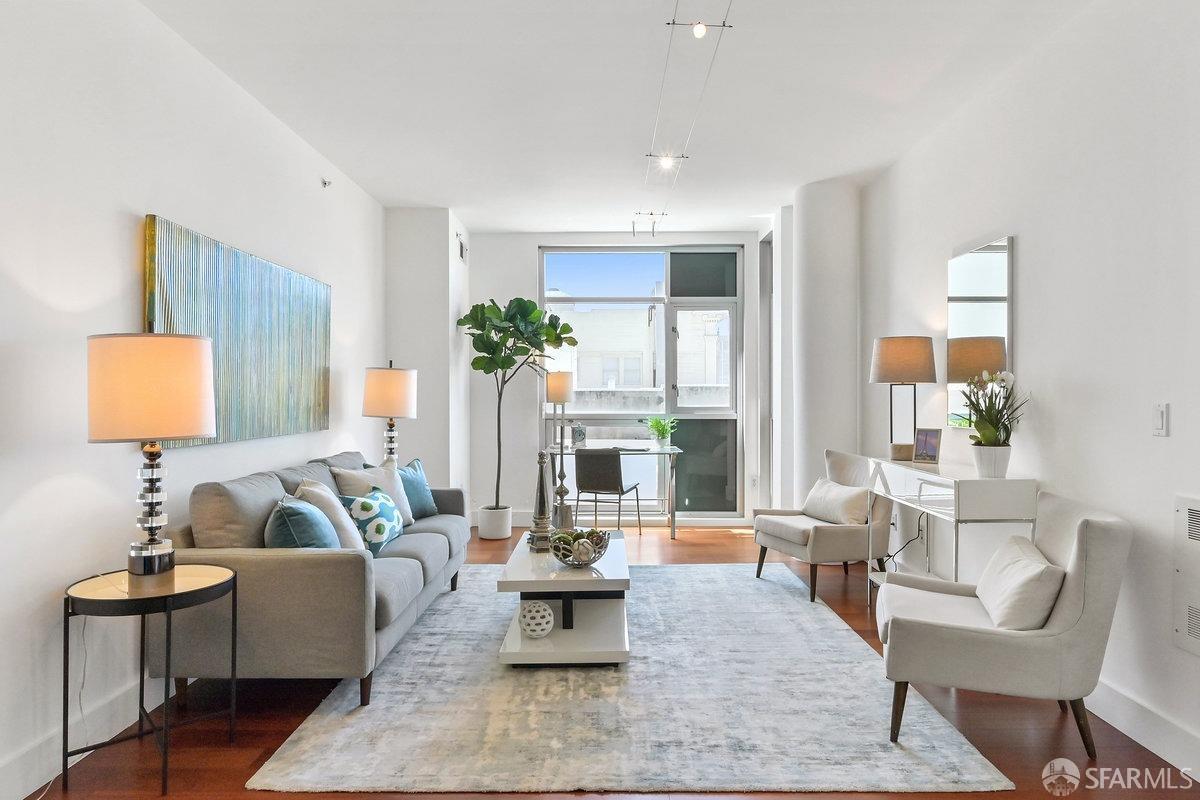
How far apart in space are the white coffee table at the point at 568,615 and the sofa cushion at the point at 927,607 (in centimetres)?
108

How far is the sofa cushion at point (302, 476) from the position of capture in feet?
12.0

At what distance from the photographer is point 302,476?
379cm

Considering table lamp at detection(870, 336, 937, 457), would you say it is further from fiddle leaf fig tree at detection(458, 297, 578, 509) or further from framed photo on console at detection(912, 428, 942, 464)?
fiddle leaf fig tree at detection(458, 297, 578, 509)

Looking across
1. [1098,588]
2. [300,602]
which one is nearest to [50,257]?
[300,602]

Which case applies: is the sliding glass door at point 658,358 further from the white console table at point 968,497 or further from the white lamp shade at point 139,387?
the white lamp shade at point 139,387

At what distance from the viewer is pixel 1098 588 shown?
2.45 m

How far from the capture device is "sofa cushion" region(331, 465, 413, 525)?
159 inches

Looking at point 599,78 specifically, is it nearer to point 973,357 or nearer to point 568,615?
point 973,357

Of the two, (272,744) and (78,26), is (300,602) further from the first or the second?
(78,26)

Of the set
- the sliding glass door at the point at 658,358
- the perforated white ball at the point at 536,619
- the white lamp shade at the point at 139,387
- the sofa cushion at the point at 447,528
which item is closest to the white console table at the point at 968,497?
the perforated white ball at the point at 536,619

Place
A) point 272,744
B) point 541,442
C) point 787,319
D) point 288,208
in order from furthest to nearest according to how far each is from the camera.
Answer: point 541,442 → point 787,319 → point 288,208 → point 272,744

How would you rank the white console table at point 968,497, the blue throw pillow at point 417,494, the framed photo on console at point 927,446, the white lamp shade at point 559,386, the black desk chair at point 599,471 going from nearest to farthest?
the white console table at point 968,497 → the framed photo on console at point 927,446 → the blue throw pillow at point 417,494 → the black desk chair at point 599,471 → the white lamp shade at point 559,386

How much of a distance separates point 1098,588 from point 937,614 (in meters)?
0.54

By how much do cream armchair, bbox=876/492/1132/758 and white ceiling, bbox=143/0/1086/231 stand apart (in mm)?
2109
